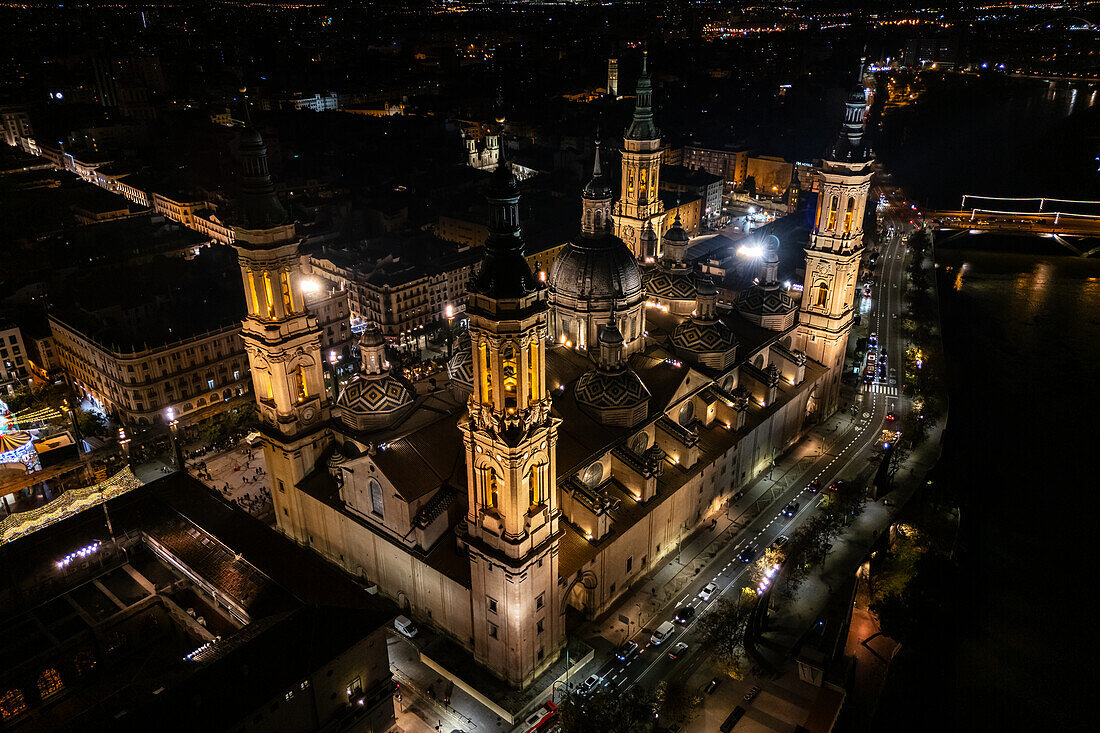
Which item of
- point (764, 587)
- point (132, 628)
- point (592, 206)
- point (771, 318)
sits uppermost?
point (592, 206)

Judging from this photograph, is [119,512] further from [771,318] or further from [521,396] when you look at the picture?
[771,318]

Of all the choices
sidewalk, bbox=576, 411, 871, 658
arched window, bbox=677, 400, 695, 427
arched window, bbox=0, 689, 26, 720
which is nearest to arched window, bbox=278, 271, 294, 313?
arched window, bbox=0, 689, 26, 720

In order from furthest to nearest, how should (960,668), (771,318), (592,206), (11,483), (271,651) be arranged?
(771,318), (592,206), (11,483), (960,668), (271,651)

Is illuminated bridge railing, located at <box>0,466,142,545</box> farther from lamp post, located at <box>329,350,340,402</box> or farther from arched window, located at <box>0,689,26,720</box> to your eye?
lamp post, located at <box>329,350,340,402</box>

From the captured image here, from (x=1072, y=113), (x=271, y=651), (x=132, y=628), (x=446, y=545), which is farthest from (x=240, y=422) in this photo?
(x=1072, y=113)

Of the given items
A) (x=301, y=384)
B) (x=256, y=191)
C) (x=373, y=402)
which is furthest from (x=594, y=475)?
(x=256, y=191)

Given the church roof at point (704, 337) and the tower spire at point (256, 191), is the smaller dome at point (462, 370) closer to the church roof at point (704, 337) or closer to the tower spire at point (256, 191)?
the tower spire at point (256, 191)
